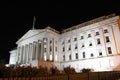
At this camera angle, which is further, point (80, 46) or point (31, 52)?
point (31, 52)

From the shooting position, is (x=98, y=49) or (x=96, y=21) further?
(x=96, y=21)

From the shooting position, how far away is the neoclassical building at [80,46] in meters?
37.9

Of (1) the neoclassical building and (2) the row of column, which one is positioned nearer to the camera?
(1) the neoclassical building

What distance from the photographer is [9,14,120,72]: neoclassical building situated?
37.9 m

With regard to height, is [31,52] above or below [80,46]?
below

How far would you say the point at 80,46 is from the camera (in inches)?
1802

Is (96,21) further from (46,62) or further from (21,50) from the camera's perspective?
(21,50)

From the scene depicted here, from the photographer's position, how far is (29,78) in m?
8.15

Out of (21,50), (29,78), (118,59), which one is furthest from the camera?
(21,50)

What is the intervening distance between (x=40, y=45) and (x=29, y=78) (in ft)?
143

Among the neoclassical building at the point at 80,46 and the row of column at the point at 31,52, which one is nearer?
the neoclassical building at the point at 80,46

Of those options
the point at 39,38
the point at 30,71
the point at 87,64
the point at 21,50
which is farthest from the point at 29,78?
the point at 21,50

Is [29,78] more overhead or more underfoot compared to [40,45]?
more underfoot

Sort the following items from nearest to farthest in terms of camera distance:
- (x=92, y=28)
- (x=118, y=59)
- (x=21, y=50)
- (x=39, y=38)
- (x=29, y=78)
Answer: (x=29, y=78) < (x=118, y=59) < (x=92, y=28) < (x=39, y=38) < (x=21, y=50)
